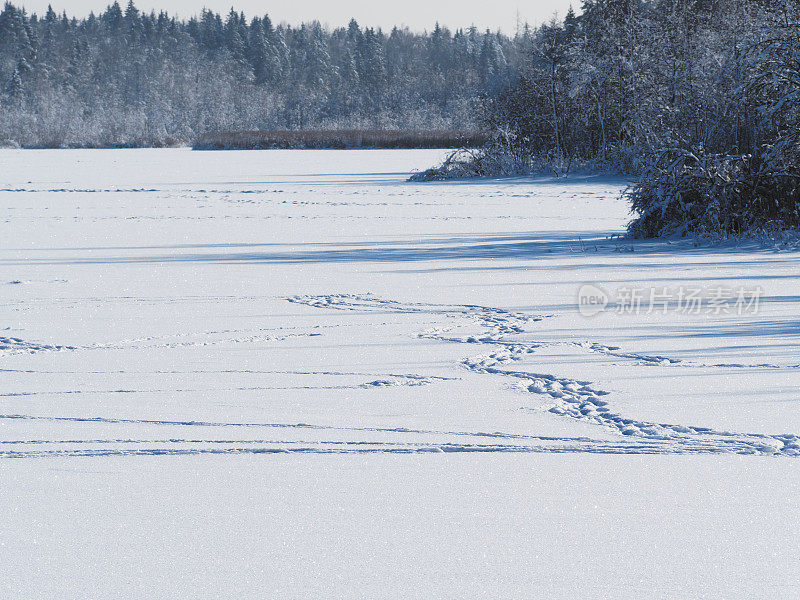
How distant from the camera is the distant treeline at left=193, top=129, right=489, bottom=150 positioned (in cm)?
5144

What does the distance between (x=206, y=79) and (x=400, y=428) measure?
102597 mm

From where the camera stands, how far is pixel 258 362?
6074 mm

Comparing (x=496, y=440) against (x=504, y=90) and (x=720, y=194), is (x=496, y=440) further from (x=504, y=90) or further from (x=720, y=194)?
(x=504, y=90)

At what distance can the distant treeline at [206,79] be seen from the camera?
74.8 m

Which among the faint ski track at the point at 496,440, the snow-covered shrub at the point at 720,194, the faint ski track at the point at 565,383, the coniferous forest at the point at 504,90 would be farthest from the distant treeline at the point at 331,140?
the faint ski track at the point at 496,440

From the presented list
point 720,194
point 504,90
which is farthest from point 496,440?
point 504,90

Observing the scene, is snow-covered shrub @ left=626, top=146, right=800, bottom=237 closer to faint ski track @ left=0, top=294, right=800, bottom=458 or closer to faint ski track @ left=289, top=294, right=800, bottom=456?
faint ski track @ left=289, top=294, right=800, bottom=456

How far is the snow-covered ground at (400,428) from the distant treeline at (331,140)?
41.0m

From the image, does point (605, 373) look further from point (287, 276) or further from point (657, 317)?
point (287, 276)

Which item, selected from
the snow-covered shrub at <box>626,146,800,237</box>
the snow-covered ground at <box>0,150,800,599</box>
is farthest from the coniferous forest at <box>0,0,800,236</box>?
the snow-covered ground at <box>0,150,800,599</box>

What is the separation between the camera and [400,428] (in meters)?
4.62

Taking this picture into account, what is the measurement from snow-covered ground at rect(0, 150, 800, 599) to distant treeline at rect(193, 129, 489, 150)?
4100 centimetres

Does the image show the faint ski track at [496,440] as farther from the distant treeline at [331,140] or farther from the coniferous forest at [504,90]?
the distant treeline at [331,140]

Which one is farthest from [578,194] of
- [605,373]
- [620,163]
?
[605,373]
